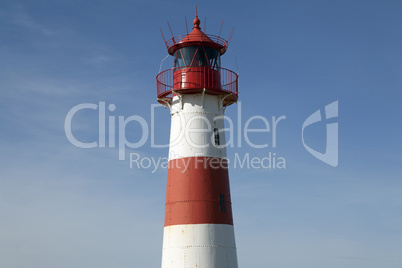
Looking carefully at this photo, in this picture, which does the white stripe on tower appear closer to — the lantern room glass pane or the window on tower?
the window on tower

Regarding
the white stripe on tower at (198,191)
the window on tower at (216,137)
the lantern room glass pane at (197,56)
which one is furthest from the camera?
the lantern room glass pane at (197,56)

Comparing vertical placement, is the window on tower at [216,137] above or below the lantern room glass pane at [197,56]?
below

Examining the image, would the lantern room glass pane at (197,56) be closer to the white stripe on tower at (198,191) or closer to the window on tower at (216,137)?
the white stripe on tower at (198,191)

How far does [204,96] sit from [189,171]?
350 cm

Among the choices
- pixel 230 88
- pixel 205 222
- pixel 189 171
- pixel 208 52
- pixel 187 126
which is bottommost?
pixel 205 222

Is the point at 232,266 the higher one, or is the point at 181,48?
the point at 181,48

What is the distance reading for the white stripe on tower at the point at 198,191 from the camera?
81.3 ft

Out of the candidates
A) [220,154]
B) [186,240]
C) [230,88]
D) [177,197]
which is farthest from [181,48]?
[186,240]

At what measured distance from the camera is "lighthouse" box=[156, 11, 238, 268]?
81.5ft

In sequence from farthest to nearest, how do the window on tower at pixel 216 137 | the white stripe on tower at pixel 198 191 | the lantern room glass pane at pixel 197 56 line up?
the lantern room glass pane at pixel 197 56 < the window on tower at pixel 216 137 < the white stripe on tower at pixel 198 191

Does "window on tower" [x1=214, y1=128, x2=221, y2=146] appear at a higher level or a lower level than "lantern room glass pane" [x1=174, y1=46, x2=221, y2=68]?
lower

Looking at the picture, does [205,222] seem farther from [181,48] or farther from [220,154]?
[181,48]

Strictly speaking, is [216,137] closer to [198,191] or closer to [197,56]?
[198,191]

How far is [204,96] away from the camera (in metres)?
26.4
